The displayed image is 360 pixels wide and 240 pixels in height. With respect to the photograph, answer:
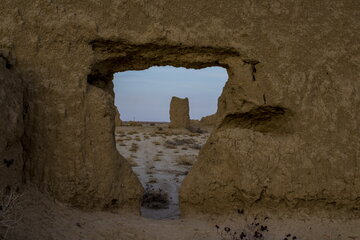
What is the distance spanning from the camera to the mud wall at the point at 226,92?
11.2 ft

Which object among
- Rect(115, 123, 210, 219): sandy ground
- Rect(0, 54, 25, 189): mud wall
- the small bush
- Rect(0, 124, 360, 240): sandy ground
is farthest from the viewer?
Rect(115, 123, 210, 219): sandy ground

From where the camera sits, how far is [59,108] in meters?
3.42

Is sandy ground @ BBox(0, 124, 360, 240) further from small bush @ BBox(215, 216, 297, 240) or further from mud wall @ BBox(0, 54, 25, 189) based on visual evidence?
mud wall @ BBox(0, 54, 25, 189)

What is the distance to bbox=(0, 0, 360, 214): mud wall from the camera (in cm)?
342

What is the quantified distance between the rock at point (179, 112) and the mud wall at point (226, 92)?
47.8 feet

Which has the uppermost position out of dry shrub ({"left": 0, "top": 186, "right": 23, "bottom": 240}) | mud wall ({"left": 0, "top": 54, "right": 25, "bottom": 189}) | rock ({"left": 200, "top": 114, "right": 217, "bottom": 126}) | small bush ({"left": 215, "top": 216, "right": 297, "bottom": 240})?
rock ({"left": 200, "top": 114, "right": 217, "bottom": 126})

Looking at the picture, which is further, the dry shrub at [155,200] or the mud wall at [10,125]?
the dry shrub at [155,200]

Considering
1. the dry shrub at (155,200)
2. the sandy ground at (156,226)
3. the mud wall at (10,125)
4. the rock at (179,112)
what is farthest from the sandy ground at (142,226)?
the rock at (179,112)

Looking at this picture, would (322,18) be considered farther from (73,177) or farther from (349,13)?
(73,177)

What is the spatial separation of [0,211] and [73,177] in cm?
98

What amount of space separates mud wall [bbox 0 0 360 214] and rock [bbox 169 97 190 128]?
14558 millimetres

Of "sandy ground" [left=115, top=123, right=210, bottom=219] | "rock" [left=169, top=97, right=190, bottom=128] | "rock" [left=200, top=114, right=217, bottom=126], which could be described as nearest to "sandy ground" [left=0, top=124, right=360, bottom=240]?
"sandy ground" [left=115, top=123, right=210, bottom=219]

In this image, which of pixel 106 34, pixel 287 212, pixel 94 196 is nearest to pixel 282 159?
pixel 287 212

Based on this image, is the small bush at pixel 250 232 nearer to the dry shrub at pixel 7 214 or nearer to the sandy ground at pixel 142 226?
the sandy ground at pixel 142 226
